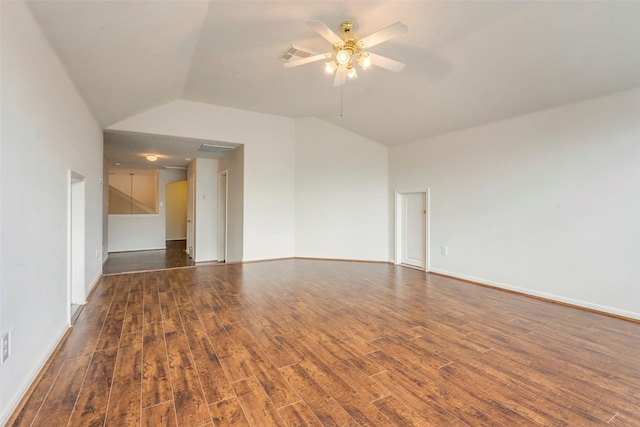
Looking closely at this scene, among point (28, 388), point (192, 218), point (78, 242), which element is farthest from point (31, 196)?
point (192, 218)

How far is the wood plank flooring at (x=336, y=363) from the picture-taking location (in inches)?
66.5

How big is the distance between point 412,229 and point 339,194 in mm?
1666

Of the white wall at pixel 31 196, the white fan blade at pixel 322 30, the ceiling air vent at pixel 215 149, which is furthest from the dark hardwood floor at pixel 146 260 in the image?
the white fan blade at pixel 322 30

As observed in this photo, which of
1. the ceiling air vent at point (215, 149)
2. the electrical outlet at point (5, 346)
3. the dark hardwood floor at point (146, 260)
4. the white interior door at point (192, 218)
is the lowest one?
the dark hardwood floor at point (146, 260)

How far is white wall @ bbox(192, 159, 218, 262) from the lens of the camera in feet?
22.8

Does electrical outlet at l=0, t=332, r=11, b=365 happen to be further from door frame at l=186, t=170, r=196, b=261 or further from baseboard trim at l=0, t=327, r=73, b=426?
door frame at l=186, t=170, r=196, b=261

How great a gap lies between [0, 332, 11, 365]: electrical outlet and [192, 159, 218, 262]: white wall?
211 inches

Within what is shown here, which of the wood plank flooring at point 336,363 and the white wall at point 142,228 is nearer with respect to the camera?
the wood plank flooring at point 336,363

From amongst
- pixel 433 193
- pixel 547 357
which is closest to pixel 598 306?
pixel 547 357

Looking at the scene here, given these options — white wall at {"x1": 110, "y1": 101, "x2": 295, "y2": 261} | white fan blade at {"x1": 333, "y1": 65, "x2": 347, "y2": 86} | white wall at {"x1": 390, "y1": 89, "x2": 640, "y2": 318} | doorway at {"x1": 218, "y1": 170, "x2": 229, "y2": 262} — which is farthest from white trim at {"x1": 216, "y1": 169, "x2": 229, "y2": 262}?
white wall at {"x1": 390, "y1": 89, "x2": 640, "y2": 318}

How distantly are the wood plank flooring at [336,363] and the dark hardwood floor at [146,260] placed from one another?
2162 millimetres

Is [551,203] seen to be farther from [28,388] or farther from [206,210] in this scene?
[206,210]

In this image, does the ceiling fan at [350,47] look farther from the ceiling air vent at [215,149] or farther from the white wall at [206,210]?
the white wall at [206,210]

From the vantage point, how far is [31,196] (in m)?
1.97
